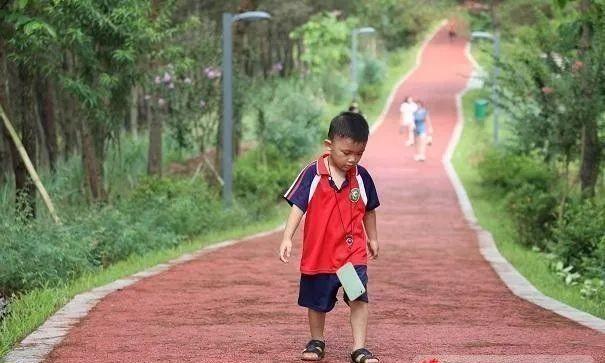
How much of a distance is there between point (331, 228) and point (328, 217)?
0.06 m

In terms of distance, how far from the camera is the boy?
22.4 ft

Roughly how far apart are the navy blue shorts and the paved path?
323 millimetres

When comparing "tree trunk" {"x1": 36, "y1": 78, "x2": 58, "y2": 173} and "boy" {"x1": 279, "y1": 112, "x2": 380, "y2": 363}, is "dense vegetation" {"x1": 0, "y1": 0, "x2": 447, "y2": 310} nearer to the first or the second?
"tree trunk" {"x1": 36, "y1": 78, "x2": 58, "y2": 173}

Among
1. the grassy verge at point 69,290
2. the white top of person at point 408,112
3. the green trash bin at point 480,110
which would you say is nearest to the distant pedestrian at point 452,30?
the green trash bin at point 480,110

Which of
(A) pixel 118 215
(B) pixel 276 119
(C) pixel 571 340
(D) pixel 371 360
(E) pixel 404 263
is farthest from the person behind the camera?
(B) pixel 276 119

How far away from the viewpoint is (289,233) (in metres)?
6.92

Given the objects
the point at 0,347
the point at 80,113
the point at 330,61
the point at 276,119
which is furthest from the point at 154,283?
the point at 330,61

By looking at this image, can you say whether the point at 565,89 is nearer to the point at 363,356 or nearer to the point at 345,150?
the point at 345,150

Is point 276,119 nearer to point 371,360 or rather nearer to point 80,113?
point 80,113

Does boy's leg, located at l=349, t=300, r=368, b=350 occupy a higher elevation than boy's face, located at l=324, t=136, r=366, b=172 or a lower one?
lower

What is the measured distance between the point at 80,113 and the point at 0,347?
1107 cm

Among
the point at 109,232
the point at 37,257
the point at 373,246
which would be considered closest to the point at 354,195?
the point at 373,246

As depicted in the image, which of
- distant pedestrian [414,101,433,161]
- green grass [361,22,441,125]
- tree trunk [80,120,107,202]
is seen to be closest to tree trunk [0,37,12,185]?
tree trunk [80,120,107,202]

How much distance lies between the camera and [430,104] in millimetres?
53125
